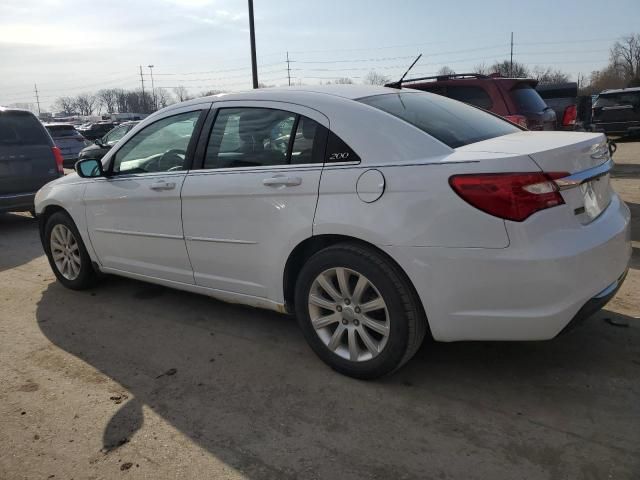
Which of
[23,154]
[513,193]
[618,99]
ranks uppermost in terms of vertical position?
[618,99]

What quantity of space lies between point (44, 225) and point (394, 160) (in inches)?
150

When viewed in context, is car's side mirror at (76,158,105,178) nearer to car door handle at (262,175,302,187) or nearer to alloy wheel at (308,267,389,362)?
car door handle at (262,175,302,187)

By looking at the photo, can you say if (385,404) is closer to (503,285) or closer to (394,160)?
(503,285)

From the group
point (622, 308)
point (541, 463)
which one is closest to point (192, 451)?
point (541, 463)

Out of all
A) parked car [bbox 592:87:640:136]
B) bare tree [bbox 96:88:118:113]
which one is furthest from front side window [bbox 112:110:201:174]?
bare tree [bbox 96:88:118:113]

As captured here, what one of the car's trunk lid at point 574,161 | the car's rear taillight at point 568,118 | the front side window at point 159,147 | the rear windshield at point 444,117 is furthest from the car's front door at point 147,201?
the car's rear taillight at point 568,118

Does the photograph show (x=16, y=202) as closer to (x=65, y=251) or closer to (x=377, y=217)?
(x=65, y=251)

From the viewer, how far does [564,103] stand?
1326 cm

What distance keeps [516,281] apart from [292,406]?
4.40 ft

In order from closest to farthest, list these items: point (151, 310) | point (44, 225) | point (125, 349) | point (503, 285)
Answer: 1. point (503, 285)
2. point (125, 349)
3. point (151, 310)
4. point (44, 225)

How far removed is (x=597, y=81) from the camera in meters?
79.8

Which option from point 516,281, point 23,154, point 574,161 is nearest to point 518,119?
point 574,161

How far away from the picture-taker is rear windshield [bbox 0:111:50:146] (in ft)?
26.0

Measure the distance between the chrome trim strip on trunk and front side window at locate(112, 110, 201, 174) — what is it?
8.06ft
